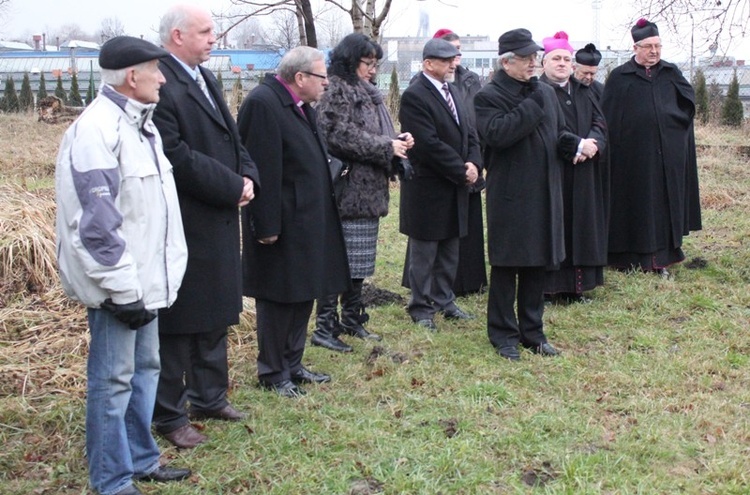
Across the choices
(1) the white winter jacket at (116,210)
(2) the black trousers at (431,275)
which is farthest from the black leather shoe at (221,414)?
(2) the black trousers at (431,275)

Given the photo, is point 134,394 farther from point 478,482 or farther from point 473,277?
point 473,277

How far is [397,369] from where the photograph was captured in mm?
5719

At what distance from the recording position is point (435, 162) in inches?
258

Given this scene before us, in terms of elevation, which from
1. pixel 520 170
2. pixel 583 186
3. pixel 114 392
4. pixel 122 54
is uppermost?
pixel 122 54

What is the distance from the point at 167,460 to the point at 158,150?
4.81 ft

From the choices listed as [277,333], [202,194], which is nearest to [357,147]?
[277,333]

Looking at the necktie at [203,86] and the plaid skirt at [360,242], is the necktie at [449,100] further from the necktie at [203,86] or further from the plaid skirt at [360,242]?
the necktie at [203,86]

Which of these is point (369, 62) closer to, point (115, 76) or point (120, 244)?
point (115, 76)

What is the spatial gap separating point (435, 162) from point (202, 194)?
2.61m

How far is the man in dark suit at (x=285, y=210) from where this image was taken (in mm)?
4969

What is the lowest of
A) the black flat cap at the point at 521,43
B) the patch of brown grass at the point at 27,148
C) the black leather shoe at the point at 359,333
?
the black leather shoe at the point at 359,333

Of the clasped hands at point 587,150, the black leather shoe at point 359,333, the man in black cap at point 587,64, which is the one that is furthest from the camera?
the man in black cap at point 587,64

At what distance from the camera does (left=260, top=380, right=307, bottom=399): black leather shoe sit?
518 centimetres

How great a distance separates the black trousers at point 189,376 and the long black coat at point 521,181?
6.87ft
